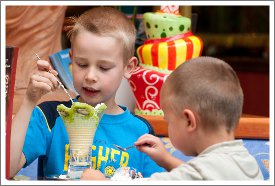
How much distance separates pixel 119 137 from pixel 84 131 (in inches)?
8.4

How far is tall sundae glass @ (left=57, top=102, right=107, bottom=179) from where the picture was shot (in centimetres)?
168

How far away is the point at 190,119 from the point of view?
156cm

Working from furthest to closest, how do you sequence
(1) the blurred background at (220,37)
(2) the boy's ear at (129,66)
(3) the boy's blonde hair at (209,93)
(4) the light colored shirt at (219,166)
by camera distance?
1. (1) the blurred background at (220,37)
2. (2) the boy's ear at (129,66)
3. (3) the boy's blonde hair at (209,93)
4. (4) the light colored shirt at (219,166)

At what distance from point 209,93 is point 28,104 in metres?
0.45

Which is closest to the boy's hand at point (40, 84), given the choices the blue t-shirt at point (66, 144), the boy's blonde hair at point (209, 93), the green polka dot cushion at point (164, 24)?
the blue t-shirt at point (66, 144)

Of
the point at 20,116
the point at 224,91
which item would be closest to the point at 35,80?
the point at 20,116

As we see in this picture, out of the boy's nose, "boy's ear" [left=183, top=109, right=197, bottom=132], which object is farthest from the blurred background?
"boy's ear" [left=183, top=109, right=197, bottom=132]

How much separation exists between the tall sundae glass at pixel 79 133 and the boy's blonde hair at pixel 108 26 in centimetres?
25

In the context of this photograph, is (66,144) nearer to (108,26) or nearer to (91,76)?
(91,76)

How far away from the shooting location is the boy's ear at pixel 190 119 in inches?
61.0

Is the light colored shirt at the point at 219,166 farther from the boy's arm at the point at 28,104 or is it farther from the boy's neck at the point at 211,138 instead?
the boy's arm at the point at 28,104

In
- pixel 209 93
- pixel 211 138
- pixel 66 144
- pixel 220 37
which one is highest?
pixel 209 93

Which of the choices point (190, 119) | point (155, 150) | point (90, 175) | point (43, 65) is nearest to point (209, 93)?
point (190, 119)

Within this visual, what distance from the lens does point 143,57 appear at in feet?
8.57
